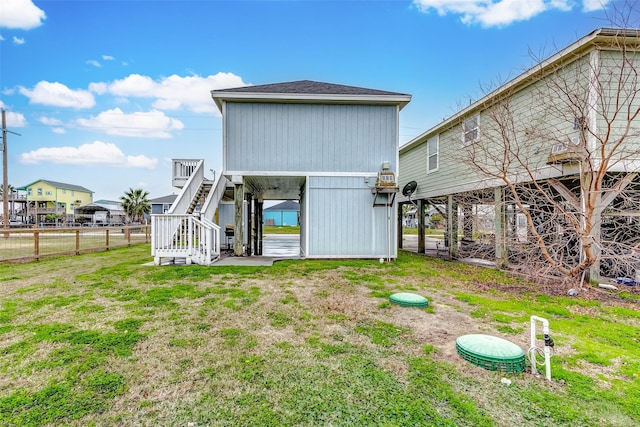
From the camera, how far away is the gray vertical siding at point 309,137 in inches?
345

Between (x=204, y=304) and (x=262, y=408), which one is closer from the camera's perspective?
(x=262, y=408)

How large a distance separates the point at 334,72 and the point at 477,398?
17.9 metres

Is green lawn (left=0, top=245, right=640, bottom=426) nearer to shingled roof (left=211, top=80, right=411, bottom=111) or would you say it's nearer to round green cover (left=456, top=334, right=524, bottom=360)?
round green cover (left=456, top=334, right=524, bottom=360)

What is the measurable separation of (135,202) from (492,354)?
37.1 m

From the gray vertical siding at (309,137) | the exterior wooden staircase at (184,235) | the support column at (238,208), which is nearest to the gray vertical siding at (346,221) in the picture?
the gray vertical siding at (309,137)

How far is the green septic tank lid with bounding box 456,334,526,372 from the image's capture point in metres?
2.49

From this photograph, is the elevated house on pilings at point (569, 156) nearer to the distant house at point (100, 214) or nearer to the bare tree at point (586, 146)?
the bare tree at point (586, 146)

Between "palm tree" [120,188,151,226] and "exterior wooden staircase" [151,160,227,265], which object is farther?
"palm tree" [120,188,151,226]

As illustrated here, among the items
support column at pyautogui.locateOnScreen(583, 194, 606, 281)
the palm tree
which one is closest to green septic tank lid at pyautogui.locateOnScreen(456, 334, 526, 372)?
support column at pyautogui.locateOnScreen(583, 194, 606, 281)

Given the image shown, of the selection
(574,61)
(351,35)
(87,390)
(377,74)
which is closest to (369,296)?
(87,390)

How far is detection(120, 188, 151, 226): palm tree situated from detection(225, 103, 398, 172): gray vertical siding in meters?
29.3

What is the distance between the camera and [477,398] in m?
2.10

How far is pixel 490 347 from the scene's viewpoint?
2.70 m

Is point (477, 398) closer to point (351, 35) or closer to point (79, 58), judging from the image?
point (351, 35)
